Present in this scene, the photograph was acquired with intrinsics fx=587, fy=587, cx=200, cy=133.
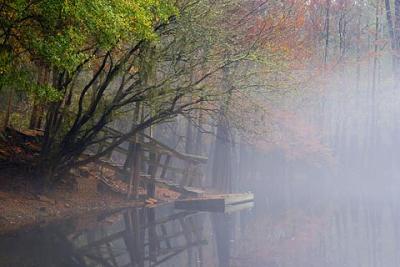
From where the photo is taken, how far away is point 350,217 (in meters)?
20.2

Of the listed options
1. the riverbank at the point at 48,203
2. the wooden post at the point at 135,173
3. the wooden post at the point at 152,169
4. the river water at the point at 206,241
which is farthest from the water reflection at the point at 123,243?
the wooden post at the point at 152,169

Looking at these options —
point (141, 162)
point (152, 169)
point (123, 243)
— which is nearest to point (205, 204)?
point (152, 169)

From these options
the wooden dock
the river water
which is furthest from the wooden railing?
the river water

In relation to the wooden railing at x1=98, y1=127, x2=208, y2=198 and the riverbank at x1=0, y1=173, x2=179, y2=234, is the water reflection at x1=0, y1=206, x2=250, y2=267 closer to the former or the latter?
the riverbank at x1=0, y1=173, x2=179, y2=234

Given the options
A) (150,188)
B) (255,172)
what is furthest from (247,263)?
(255,172)

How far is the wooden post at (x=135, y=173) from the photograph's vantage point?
64.5ft

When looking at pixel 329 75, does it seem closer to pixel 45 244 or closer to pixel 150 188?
pixel 150 188

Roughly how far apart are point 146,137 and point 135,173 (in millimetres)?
1281

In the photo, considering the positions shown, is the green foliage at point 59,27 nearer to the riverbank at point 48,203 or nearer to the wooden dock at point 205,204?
the riverbank at point 48,203

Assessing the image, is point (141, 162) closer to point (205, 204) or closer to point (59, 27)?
point (205, 204)

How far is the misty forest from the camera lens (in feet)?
36.3

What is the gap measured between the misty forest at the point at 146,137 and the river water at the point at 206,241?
47mm

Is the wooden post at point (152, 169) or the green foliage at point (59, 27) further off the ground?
the green foliage at point (59, 27)

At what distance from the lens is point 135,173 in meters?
19.8
